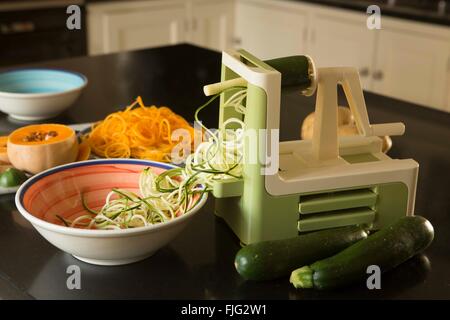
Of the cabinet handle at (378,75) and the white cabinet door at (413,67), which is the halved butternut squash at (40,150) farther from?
the cabinet handle at (378,75)

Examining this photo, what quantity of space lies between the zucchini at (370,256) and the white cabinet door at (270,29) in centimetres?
275

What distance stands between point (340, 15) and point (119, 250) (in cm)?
271

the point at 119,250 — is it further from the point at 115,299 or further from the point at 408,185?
the point at 408,185

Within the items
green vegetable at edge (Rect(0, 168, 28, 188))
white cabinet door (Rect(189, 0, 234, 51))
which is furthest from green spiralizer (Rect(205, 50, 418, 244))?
white cabinet door (Rect(189, 0, 234, 51))

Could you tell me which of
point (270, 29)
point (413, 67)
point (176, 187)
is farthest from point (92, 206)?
point (270, 29)

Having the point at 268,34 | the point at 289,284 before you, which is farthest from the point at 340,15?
the point at 289,284

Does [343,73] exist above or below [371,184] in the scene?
above

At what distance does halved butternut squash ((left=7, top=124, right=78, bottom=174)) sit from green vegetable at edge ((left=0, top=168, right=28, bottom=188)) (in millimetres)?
42

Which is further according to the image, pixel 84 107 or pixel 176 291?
pixel 84 107

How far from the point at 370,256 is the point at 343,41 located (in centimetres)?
264

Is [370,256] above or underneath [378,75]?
above

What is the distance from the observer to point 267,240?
110 cm

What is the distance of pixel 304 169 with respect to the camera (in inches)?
45.0

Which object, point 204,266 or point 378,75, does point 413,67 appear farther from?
point 204,266
